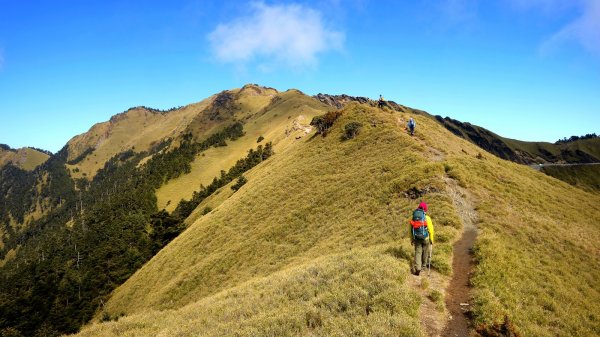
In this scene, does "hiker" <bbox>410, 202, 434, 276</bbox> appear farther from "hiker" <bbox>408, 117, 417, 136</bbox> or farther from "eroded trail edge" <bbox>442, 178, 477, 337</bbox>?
"hiker" <bbox>408, 117, 417, 136</bbox>

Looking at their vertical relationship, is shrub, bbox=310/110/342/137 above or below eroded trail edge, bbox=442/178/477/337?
above

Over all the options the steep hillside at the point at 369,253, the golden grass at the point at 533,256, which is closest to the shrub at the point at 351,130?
the steep hillside at the point at 369,253

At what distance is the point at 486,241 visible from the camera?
61.6 ft

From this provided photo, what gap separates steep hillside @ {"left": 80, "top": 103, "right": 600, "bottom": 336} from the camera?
12.9 metres

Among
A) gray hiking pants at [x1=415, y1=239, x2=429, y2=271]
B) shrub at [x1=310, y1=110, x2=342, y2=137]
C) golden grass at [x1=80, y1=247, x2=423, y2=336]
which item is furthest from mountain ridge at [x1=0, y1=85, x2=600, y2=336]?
gray hiking pants at [x1=415, y1=239, x2=429, y2=271]

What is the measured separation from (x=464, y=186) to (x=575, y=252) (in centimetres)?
902

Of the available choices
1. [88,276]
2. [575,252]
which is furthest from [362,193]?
[88,276]

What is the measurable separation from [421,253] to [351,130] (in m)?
39.2

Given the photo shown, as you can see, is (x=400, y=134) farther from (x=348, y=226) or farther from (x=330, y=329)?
(x=330, y=329)

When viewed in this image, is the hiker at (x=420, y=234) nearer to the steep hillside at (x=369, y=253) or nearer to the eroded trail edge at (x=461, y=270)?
the steep hillside at (x=369, y=253)

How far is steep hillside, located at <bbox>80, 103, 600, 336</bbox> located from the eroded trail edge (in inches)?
11.6

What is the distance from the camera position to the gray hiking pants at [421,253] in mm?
15383

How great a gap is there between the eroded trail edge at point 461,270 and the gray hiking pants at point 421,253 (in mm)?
1420

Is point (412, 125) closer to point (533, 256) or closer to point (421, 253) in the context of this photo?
point (533, 256)
